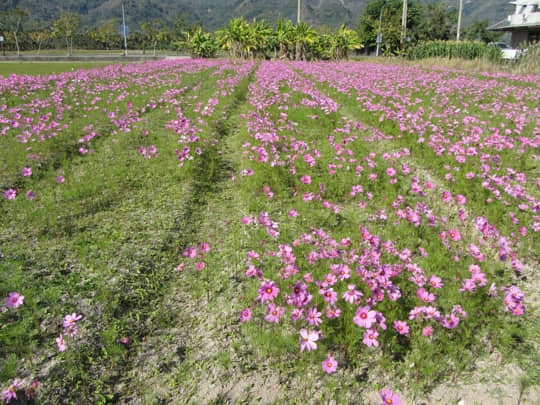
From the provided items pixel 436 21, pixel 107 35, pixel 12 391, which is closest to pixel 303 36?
pixel 12 391

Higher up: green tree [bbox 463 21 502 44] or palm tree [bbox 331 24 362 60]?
green tree [bbox 463 21 502 44]

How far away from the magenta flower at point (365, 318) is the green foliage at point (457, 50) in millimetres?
28659

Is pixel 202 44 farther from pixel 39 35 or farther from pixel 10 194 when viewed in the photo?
pixel 39 35

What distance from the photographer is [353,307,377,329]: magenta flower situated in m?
2.38

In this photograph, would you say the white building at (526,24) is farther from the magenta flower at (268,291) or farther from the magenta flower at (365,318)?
the magenta flower at (268,291)

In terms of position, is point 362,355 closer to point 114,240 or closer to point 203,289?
point 203,289

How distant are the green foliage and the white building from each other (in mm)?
13988

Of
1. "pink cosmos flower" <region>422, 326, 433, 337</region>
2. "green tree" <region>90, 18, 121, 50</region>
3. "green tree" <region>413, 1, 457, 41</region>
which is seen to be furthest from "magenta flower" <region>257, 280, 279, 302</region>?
"green tree" <region>90, 18, 121, 50</region>

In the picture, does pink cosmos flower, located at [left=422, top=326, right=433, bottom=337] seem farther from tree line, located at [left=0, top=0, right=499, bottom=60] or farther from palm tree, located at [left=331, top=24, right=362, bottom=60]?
palm tree, located at [left=331, top=24, right=362, bottom=60]

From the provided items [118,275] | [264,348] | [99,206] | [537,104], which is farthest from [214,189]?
[537,104]

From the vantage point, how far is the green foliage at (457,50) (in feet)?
88.0

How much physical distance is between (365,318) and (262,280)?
1.06m

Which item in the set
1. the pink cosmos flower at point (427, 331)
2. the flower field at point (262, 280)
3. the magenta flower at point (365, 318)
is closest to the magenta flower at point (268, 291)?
the flower field at point (262, 280)

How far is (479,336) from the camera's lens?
2732 millimetres
